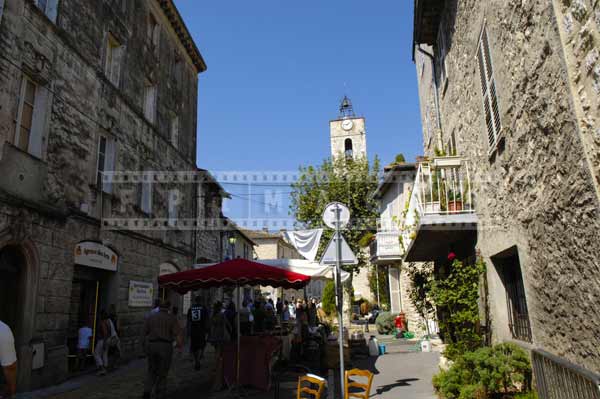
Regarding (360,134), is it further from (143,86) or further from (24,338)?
(24,338)

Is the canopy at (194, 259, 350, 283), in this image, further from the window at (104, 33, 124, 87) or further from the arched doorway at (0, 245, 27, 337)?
the window at (104, 33, 124, 87)

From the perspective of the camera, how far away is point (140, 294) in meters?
13.7

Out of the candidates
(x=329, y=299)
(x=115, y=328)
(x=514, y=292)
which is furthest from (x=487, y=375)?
(x=329, y=299)

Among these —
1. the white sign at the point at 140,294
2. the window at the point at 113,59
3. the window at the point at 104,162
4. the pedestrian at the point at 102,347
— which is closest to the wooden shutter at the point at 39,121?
the window at the point at 104,162

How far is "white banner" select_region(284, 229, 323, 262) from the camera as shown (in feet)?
33.4

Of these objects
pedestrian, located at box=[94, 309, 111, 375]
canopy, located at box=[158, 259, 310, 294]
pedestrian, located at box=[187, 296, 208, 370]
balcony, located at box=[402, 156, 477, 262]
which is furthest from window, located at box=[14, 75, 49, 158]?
balcony, located at box=[402, 156, 477, 262]

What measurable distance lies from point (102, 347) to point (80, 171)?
4.43 metres

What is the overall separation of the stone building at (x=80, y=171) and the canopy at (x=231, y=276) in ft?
9.86

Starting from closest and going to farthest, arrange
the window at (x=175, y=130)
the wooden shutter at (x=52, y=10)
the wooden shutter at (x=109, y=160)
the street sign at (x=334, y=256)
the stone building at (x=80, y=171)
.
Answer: the street sign at (x=334, y=256) < the stone building at (x=80, y=171) < the wooden shutter at (x=52, y=10) < the wooden shutter at (x=109, y=160) < the window at (x=175, y=130)

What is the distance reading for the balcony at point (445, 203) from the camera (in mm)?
8492

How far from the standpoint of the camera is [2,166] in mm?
8062

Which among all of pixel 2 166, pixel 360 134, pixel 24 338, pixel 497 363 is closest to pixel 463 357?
pixel 497 363

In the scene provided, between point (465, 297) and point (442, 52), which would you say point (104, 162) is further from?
point (465, 297)

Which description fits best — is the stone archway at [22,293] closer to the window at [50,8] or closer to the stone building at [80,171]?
the stone building at [80,171]
